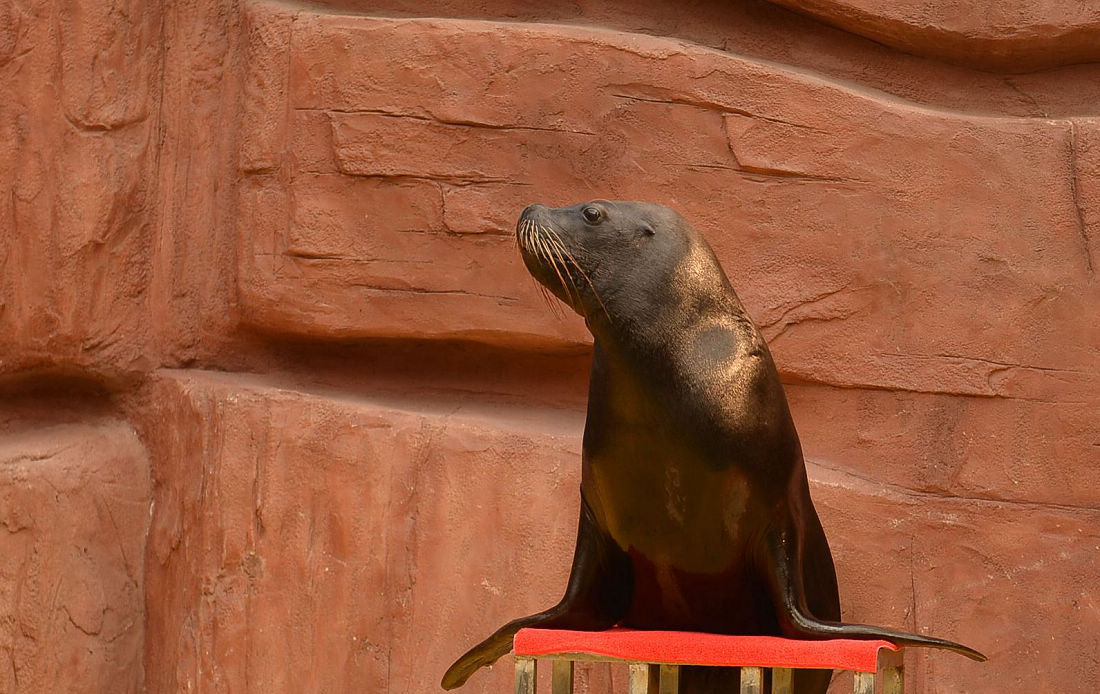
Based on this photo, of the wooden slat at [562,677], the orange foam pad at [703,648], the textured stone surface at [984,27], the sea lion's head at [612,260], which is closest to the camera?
the orange foam pad at [703,648]

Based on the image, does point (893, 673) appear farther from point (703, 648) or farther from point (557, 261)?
point (557, 261)

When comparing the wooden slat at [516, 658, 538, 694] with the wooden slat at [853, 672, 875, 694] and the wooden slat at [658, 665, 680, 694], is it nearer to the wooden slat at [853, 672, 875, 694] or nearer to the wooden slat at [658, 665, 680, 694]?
the wooden slat at [658, 665, 680, 694]

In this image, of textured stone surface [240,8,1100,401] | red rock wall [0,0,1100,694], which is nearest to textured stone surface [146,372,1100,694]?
red rock wall [0,0,1100,694]

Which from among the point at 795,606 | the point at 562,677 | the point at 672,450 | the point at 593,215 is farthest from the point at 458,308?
the point at 795,606

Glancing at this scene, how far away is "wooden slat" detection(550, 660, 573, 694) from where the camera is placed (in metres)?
3.23

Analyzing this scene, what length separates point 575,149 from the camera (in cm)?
457

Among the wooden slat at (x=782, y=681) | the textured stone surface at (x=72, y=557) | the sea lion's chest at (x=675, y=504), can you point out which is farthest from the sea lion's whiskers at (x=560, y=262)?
the textured stone surface at (x=72, y=557)

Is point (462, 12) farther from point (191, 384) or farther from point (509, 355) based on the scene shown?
point (191, 384)

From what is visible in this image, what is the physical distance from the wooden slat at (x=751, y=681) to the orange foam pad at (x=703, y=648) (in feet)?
0.09

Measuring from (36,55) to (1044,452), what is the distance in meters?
3.19

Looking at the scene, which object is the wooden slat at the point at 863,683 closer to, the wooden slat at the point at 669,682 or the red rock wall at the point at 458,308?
the wooden slat at the point at 669,682

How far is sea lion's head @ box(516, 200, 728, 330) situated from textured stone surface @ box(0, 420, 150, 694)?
79.3 inches

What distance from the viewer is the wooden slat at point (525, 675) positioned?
3174mm

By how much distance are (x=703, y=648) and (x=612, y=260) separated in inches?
34.5
